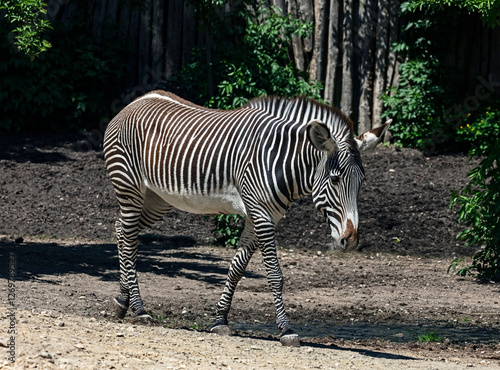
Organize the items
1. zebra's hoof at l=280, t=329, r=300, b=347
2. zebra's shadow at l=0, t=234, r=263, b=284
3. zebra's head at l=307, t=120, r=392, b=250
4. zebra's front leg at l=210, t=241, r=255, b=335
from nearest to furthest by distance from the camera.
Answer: zebra's head at l=307, t=120, r=392, b=250 < zebra's hoof at l=280, t=329, r=300, b=347 < zebra's front leg at l=210, t=241, r=255, b=335 < zebra's shadow at l=0, t=234, r=263, b=284

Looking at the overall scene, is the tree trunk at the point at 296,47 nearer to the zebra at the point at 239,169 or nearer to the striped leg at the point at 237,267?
the zebra at the point at 239,169

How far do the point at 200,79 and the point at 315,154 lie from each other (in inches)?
304

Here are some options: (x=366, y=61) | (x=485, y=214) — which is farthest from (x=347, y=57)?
(x=485, y=214)

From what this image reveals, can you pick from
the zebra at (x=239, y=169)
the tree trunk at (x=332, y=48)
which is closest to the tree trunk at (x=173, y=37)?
the tree trunk at (x=332, y=48)

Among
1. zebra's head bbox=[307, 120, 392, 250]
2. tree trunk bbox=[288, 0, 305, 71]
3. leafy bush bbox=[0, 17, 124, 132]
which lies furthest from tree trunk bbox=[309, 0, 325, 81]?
zebra's head bbox=[307, 120, 392, 250]

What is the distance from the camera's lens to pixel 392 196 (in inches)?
500

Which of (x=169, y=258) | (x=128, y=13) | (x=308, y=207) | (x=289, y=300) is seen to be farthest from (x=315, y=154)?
(x=128, y=13)

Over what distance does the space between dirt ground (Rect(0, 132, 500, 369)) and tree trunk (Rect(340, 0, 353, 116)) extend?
1.16 metres

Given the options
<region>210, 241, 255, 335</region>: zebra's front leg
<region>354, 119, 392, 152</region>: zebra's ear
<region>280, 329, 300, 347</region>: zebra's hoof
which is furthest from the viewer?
<region>210, 241, 255, 335</region>: zebra's front leg

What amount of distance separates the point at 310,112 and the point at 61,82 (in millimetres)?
8927

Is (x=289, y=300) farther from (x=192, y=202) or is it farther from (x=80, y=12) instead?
(x=80, y=12)

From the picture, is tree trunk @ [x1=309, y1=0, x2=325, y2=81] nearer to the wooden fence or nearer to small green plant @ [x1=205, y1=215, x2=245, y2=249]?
the wooden fence

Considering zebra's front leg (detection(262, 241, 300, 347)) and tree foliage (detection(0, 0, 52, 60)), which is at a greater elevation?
tree foliage (detection(0, 0, 52, 60))

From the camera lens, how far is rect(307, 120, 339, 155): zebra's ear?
6.74m
